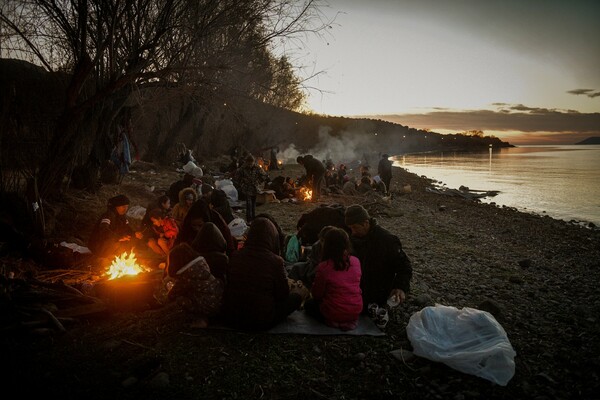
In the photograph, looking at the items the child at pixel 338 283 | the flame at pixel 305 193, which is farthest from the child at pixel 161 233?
the flame at pixel 305 193

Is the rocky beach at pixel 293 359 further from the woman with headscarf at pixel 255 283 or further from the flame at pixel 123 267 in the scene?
the flame at pixel 123 267

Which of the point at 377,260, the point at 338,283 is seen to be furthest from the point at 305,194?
the point at 338,283

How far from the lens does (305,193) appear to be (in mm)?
14094

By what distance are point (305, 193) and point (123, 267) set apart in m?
9.34

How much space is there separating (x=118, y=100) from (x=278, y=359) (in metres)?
6.81

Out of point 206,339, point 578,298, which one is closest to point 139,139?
point 206,339

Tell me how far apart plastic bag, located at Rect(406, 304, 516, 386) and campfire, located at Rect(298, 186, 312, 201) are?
10.1 meters

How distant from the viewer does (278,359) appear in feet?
12.1

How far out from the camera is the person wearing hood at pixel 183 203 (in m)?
6.89

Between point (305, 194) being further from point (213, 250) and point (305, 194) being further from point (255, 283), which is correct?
point (255, 283)

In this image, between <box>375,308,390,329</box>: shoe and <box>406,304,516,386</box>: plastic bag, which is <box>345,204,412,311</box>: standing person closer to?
<box>375,308,390,329</box>: shoe

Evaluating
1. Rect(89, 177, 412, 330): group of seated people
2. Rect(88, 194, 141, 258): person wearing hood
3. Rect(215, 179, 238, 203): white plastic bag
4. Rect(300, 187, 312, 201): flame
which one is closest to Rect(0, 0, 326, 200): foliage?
Rect(88, 194, 141, 258): person wearing hood

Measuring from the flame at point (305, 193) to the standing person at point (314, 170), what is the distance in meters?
0.17

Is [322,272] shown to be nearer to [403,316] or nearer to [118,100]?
[403,316]
